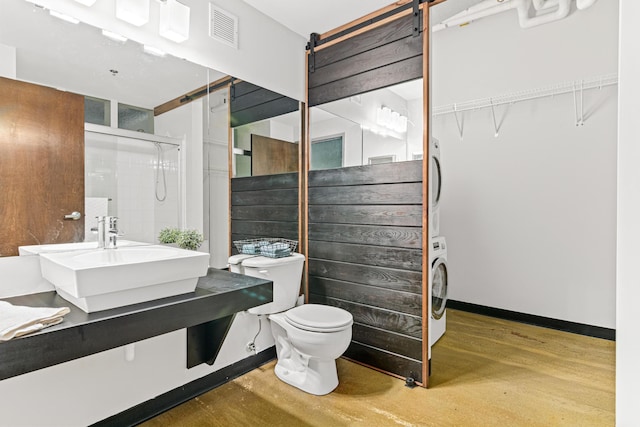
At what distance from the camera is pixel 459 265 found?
12.4 feet

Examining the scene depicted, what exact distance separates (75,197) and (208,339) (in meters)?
1.11

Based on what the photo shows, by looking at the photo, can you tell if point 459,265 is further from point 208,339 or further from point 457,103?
point 208,339

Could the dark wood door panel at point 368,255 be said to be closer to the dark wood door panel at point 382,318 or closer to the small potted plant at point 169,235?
the dark wood door panel at point 382,318

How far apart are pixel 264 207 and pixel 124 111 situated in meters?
1.16

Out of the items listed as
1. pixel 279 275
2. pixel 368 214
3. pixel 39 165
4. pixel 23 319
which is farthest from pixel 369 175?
pixel 23 319

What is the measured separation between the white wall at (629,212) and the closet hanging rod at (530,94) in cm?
268

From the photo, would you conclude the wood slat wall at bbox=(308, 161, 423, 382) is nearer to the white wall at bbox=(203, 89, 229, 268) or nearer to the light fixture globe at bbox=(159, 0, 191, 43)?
the white wall at bbox=(203, 89, 229, 268)

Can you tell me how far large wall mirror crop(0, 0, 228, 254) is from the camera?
1.57 metres

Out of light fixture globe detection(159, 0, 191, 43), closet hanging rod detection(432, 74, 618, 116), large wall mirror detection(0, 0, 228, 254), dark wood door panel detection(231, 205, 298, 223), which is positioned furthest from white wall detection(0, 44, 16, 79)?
closet hanging rod detection(432, 74, 618, 116)

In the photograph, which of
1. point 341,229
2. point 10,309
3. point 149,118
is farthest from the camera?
point 341,229

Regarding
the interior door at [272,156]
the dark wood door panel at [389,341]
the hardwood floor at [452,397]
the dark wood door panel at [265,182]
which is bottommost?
the hardwood floor at [452,397]

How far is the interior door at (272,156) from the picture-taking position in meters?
2.65

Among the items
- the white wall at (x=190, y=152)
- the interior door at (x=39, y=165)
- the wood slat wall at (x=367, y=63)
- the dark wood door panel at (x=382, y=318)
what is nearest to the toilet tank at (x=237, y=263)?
the white wall at (x=190, y=152)

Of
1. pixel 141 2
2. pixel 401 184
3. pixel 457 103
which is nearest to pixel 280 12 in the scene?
pixel 141 2
